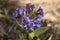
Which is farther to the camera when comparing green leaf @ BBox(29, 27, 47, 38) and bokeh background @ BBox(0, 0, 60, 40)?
bokeh background @ BBox(0, 0, 60, 40)

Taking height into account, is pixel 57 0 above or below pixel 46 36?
above

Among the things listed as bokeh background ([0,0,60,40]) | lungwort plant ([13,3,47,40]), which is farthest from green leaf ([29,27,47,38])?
bokeh background ([0,0,60,40])

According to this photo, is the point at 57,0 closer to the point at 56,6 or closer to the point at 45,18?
the point at 56,6

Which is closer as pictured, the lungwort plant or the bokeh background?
the lungwort plant

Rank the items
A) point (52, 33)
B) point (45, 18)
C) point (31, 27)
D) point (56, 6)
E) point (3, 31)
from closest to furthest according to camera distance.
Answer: point (31, 27), point (52, 33), point (3, 31), point (45, 18), point (56, 6)

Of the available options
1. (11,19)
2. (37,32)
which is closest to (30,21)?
(37,32)

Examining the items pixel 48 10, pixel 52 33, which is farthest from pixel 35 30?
pixel 48 10

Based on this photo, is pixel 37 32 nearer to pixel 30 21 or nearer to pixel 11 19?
pixel 30 21

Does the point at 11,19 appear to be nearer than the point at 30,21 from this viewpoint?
No

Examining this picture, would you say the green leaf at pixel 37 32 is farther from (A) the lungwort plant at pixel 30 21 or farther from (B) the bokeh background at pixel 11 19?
(B) the bokeh background at pixel 11 19

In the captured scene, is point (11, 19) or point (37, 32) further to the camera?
point (11, 19)

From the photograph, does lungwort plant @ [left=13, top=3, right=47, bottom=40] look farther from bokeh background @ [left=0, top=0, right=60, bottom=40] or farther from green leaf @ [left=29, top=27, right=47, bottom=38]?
bokeh background @ [left=0, top=0, right=60, bottom=40]
